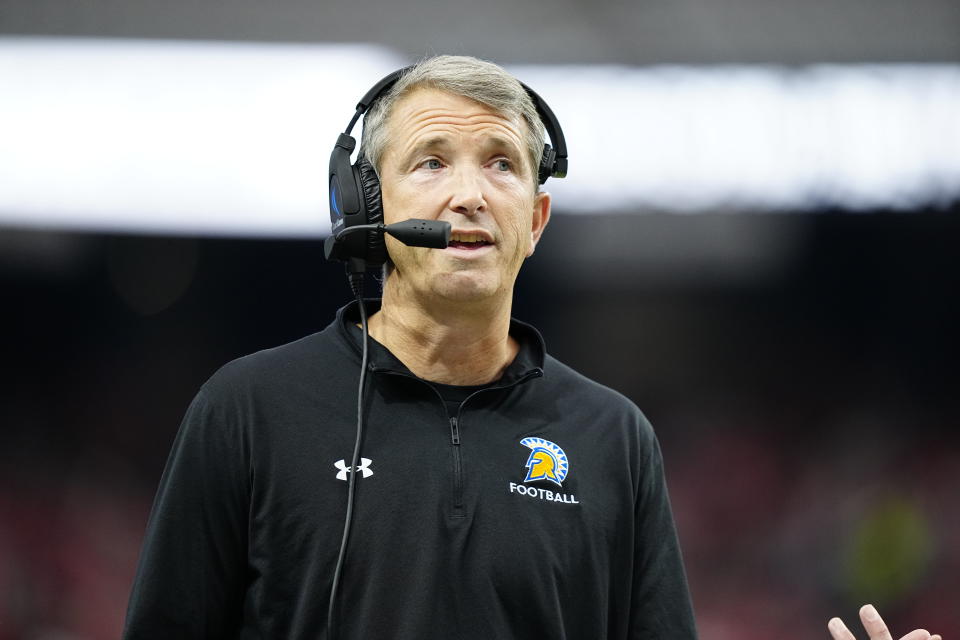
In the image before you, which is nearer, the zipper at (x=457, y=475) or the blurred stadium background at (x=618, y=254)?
the zipper at (x=457, y=475)

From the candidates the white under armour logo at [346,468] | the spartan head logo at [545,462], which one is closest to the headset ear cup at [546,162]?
the spartan head logo at [545,462]

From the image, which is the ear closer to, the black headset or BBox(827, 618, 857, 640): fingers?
the black headset

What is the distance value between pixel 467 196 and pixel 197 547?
551mm

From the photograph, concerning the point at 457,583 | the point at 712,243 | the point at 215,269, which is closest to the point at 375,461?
the point at 457,583

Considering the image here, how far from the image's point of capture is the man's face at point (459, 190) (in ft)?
4.03

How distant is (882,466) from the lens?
111 inches

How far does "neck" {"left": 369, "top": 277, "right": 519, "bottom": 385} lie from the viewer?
4.14 ft

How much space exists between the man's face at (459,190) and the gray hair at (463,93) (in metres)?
0.01

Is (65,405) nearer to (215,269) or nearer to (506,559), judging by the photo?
(215,269)

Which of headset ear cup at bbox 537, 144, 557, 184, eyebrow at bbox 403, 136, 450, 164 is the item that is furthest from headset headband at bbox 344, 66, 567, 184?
eyebrow at bbox 403, 136, 450, 164

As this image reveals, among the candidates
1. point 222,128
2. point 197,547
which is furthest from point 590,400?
point 222,128

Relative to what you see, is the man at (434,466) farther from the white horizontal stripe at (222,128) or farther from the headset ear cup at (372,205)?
the white horizontal stripe at (222,128)

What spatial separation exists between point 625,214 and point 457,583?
175 centimetres

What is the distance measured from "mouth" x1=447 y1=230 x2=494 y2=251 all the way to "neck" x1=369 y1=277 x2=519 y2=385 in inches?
3.0
